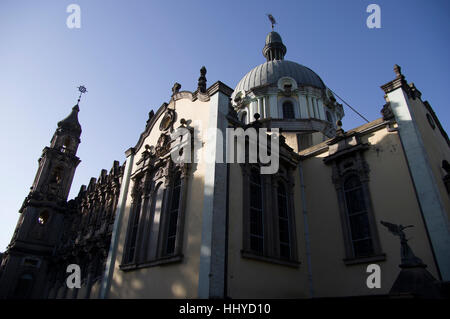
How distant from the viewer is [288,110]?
22344 millimetres

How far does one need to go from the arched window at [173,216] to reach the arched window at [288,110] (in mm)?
11587

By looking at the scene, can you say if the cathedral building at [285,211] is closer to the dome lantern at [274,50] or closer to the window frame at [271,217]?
the window frame at [271,217]

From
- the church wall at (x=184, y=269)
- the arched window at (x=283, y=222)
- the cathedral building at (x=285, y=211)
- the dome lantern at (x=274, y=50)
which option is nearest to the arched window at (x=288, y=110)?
the cathedral building at (x=285, y=211)

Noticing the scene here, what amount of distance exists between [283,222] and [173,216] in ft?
15.6

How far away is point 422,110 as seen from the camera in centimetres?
1364

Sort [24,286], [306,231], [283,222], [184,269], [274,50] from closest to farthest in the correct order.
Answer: [184,269]
[283,222]
[306,231]
[24,286]
[274,50]

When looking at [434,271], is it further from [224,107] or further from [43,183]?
[43,183]

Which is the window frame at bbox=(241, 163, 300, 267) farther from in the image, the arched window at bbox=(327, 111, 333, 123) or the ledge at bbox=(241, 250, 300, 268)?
the arched window at bbox=(327, 111, 333, 123)

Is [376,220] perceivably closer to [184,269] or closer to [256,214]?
[256,214]

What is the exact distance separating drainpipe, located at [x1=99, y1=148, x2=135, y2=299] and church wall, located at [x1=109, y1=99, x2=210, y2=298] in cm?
34

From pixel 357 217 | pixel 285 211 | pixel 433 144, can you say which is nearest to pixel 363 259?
pixel 357 217

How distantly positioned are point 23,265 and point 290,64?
28.7m

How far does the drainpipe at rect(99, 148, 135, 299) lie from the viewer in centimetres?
1448

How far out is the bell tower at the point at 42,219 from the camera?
2555cm
